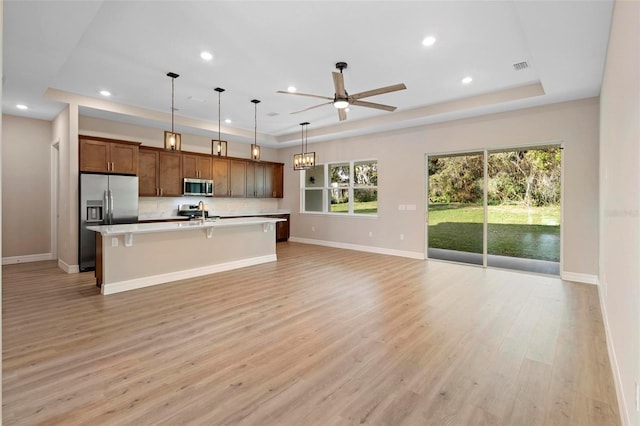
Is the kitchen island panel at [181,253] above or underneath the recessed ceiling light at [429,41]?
underneath

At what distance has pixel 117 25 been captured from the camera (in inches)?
133

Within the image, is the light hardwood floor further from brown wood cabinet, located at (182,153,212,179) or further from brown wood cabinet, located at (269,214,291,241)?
brown wood cabinet, located at (269,214,291,241)

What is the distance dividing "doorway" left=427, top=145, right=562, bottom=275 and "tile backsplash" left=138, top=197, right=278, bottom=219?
4.91 meters

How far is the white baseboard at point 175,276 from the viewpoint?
4.37 m

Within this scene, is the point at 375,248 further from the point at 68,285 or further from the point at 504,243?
the point at 68,285

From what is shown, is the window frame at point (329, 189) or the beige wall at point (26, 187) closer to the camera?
the beige wall at point (26, 187)

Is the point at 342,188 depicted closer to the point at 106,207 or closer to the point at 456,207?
the point at 456,207

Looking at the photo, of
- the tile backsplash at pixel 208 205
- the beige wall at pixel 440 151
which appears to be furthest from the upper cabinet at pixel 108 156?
the beige wall at pixel 440 151

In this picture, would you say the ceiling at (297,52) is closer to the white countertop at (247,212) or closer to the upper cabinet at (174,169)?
the upper cabinet at (174,169)

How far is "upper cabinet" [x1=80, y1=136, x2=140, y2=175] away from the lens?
569 centimetres

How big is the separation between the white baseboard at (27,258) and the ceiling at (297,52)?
8.96ft

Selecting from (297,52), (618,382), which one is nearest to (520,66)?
(297,52)

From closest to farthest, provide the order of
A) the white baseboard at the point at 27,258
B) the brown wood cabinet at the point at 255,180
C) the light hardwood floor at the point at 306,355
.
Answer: the light hardwood floor at the point at 306,355 → the white baseboard at the point at 27,258 → the brown wood cabinet at the point at 255,180

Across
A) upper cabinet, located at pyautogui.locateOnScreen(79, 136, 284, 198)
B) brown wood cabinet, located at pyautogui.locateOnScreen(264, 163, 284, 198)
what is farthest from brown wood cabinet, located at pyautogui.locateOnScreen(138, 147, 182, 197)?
brown wood cabinet, located at pyautogui.locateOnScreen(264, 163, 284, 198)
